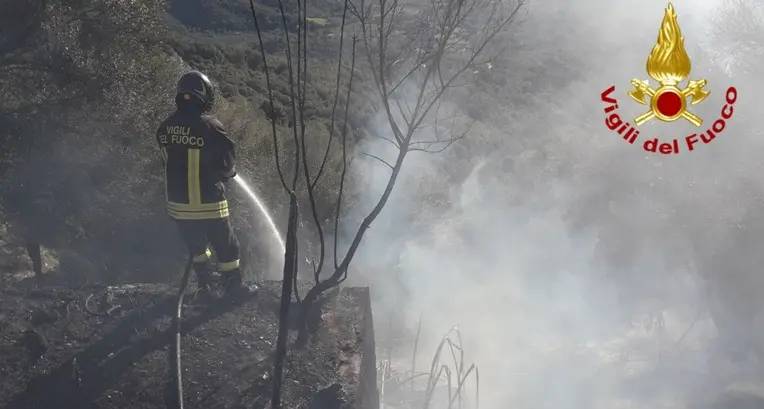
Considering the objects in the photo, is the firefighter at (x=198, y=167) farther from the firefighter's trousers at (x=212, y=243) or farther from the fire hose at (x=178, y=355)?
the fire hose at (x=178, y=355)

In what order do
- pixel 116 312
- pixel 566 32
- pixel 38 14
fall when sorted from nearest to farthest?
pixel 116 312 → pixel 38 14 → pixel 566 32

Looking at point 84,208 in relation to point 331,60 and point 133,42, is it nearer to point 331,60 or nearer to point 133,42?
point 133,42

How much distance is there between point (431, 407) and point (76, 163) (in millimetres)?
4712

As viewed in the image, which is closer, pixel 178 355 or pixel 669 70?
pixel 178 355

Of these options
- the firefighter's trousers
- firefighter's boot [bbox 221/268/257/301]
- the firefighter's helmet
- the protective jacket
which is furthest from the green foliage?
firefighter's boot [bbox 221/268/257/301]

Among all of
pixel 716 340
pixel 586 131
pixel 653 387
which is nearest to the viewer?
pixel 653 387

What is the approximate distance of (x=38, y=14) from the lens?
7.15 metres

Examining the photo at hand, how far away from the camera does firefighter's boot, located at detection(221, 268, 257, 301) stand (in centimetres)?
469

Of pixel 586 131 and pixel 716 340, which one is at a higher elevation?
pixel 586 131

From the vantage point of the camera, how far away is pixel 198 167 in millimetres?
4402

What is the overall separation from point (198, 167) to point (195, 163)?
30 millimetres

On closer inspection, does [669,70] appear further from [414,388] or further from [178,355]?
[414,388]

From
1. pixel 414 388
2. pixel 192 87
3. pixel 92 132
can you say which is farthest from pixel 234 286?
pixel 414 388

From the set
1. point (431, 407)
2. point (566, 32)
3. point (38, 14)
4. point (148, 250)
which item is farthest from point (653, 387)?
point (566, 32)
